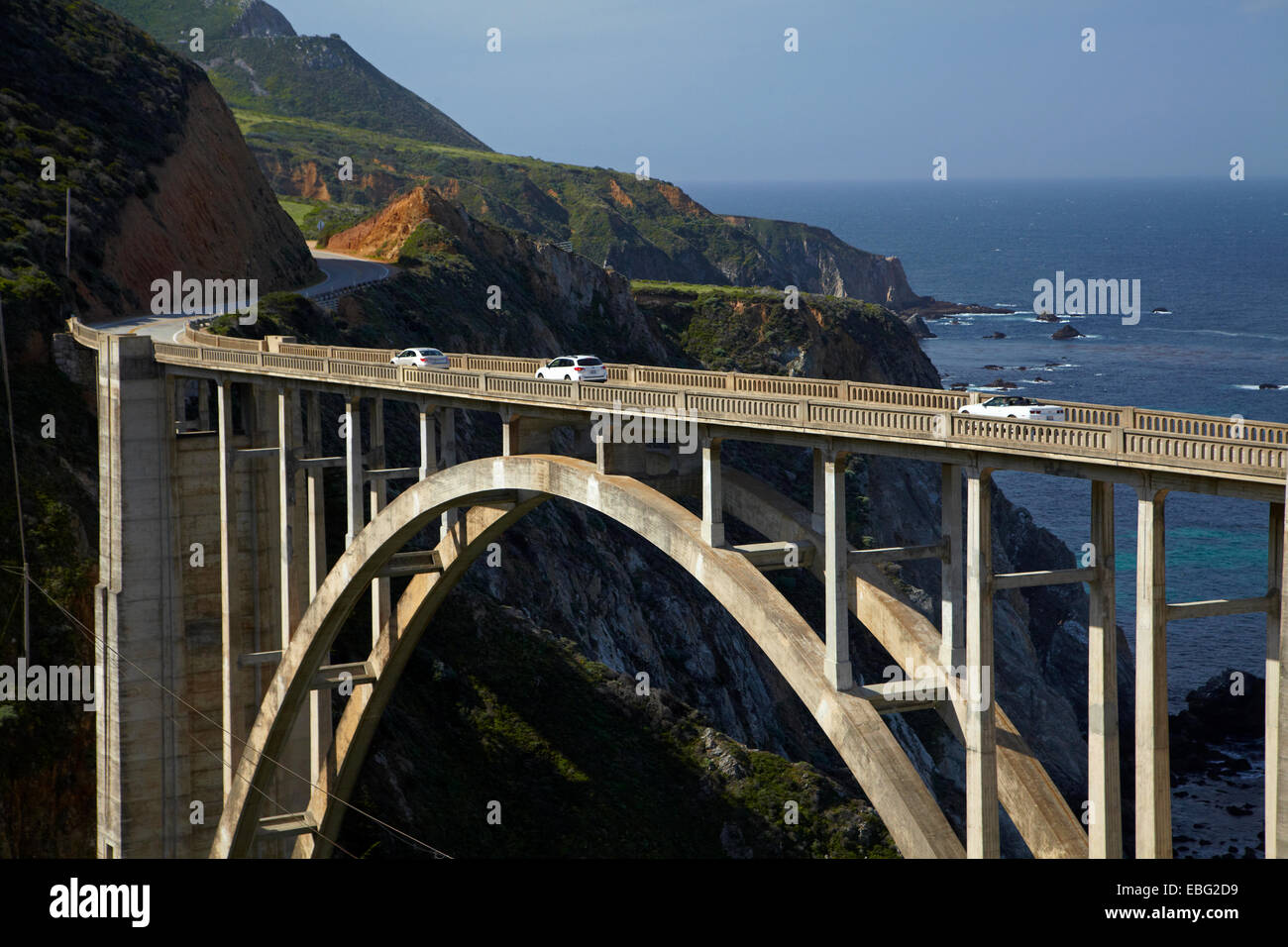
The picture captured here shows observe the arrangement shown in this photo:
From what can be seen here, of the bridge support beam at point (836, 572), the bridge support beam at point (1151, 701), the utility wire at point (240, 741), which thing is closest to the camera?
the bridge support beam at point (1151, 701)

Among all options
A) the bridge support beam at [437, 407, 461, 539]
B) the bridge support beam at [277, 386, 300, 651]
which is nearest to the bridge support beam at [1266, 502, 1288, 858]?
the bridge support beam at [437, 407, 461, 539]

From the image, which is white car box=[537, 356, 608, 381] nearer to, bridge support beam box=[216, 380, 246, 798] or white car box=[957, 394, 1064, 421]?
bridge support beam box=[216, 380, 246, 798]

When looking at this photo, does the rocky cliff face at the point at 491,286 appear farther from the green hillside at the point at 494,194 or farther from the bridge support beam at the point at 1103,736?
the bridge support beam at the point at 1103,736

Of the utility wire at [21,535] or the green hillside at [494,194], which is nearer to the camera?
the utility wire at [21,535]

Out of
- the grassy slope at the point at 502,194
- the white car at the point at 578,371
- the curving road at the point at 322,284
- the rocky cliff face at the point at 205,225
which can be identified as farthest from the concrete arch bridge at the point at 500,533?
the grassy slope at the point at 502,194

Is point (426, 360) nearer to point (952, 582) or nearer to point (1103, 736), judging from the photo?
point (952, 582)

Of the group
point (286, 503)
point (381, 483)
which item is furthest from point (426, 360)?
point (286, 503)
